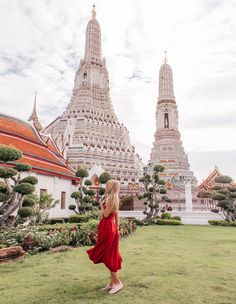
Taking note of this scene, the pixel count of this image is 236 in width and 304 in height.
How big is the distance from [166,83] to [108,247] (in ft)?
170

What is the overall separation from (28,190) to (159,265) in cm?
562

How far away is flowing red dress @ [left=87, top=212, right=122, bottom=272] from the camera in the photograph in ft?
15.3

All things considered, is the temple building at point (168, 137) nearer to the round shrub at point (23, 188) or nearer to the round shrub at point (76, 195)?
the round shrub at point (76, 195)

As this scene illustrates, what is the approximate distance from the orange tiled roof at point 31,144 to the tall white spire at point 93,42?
35.3 meters

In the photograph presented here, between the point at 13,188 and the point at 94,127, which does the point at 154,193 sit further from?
the point at 94,127

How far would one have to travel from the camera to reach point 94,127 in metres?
46.1

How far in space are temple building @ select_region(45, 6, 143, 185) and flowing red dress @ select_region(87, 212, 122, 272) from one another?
33.0 m

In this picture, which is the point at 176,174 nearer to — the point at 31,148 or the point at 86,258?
the point at 31,148

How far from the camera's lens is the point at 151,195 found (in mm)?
21781

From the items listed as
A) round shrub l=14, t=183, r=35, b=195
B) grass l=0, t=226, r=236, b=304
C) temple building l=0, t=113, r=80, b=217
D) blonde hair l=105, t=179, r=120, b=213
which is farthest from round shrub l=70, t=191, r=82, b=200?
blonde hair l=105, t=179, r=120, b=213

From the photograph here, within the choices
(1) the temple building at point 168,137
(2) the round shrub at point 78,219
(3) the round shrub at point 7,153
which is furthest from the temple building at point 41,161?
(1) the temple building at point 168,137

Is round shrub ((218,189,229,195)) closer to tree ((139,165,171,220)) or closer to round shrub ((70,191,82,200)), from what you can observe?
tree ((139,165,171,220))

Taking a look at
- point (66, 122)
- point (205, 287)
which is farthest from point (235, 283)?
point (66, 122)

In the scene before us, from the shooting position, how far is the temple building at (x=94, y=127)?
4200cm
